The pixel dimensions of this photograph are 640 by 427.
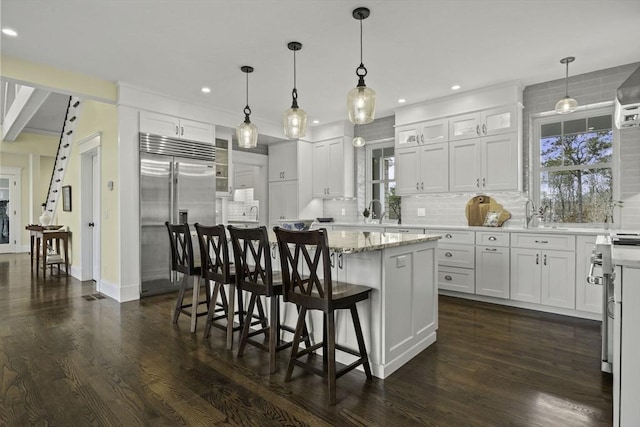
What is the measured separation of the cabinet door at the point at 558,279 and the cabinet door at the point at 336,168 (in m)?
3.29

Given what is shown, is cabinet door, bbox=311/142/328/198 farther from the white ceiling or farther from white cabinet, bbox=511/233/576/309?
white cabinet, bbox=511/233/576/309

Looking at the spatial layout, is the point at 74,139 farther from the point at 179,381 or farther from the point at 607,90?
the point at 607,90

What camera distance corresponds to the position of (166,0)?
8.91ft

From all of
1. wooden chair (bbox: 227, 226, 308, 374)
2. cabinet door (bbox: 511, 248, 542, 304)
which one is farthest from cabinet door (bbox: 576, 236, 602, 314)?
wooden chair (bbox: 227, 226, 308, 374)

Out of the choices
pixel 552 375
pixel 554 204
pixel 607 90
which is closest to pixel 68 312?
pixel 552 375

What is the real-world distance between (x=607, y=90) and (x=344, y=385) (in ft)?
14.5

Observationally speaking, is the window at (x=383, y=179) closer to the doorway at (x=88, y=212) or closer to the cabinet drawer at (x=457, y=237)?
the cabinet drawer at (x=457, y=237)

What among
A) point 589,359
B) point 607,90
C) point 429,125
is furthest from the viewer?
point 429,125

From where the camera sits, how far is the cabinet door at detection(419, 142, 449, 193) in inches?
199

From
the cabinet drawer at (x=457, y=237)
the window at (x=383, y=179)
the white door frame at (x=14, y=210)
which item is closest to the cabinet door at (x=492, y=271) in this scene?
the cabinet drawer at (x=457, y=237)

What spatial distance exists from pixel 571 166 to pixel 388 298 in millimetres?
3506

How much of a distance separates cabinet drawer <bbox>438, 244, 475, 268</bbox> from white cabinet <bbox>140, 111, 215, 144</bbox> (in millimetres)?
3759

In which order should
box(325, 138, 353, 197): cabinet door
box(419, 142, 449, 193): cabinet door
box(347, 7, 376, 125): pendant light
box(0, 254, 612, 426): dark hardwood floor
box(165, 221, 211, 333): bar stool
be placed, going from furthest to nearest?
box(325, 138, 353, 197): cabinet door, box(419, 142, 449, 193): cabinet door, box(165, 221, 211, 333): bar stool, box(347, 7, 376, 125): pendant light, box(0, 254, 612, 426): dark hardwood floor

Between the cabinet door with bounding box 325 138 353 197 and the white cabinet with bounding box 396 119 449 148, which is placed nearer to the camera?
the white cabinet with bounding box 396 119 449 148
